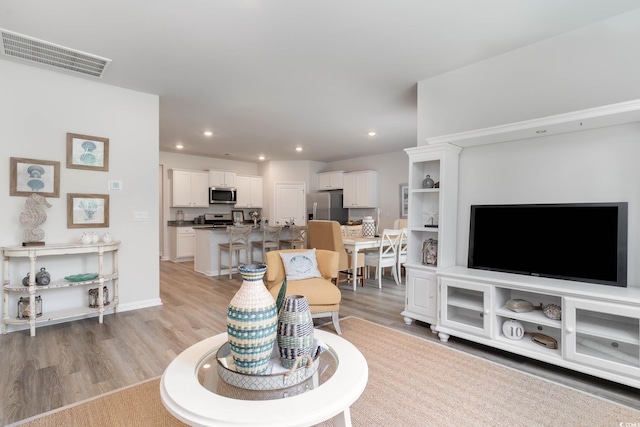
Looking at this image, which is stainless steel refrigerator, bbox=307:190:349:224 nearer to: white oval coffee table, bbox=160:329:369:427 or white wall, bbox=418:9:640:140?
white wall, bbox=418:9:640:140

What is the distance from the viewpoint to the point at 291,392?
51.0 inches

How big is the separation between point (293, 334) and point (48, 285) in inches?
118

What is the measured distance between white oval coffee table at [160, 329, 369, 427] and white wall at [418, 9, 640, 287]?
85.7 inches

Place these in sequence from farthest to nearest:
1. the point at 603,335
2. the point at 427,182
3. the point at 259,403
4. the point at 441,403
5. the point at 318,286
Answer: the point at 427,182, the point at 318,286, the point at 603,335, the point at 441,403, the point at 259,403

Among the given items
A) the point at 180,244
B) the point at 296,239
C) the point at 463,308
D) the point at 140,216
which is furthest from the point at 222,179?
the point at 463,308

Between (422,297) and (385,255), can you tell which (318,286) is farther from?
(385,255)

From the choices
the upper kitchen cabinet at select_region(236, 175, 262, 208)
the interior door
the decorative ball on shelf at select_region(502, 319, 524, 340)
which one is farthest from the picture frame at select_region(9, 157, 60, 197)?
the interior door

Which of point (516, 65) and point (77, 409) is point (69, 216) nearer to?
point (77, 409)

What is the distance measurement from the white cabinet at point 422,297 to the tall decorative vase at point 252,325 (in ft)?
7.00

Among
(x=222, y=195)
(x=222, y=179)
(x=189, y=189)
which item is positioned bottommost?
(x=222, y=195)

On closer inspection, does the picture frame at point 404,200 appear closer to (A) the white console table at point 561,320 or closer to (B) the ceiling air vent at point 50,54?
(A) the white console table at point 561,320

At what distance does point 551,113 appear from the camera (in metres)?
2.60

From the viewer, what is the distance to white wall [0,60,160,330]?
3.06 metres

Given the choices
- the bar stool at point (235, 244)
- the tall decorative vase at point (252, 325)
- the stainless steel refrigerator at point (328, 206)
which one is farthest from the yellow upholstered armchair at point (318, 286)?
the stainless steel refrigerator at point (328, 206)
